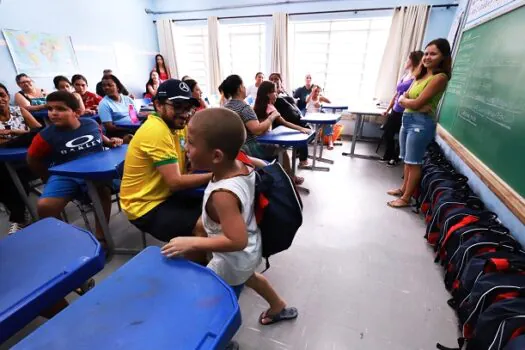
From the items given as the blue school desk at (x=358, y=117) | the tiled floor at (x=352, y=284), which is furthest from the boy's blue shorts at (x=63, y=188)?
the blue school desk at (x=358, y=117)

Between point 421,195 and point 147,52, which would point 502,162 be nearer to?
point 421,195

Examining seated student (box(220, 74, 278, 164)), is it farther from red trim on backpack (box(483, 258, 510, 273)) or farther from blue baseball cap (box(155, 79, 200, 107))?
red trim on backpack (box(483, 258, 510, 273))

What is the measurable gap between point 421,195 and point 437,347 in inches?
62.9

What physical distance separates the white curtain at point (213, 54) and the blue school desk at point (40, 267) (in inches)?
236

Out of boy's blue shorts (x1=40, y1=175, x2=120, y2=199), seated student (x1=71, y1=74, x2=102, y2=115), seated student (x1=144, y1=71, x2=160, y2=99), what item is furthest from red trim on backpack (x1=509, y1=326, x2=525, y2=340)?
seated student (x1=144, y1=71, x2=160, y2=99)

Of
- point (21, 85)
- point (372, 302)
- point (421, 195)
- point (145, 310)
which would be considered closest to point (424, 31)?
point (421, 195)

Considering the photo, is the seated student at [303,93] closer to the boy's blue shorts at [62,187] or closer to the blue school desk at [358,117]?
the blue school desk at [358,117]

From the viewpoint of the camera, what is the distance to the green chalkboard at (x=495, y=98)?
58.5 inches

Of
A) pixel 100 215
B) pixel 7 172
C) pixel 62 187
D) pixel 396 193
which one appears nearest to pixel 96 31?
pixel 7 172

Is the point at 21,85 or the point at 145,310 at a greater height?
the point at 21,85

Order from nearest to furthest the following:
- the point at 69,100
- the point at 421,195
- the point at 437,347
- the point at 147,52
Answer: the point at 437,347
the point at 69,100
the point at 421,195
the point at 147,52

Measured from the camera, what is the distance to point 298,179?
3275 millimetres

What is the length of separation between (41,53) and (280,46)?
435 centimetres

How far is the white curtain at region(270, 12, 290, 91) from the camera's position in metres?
5.34
